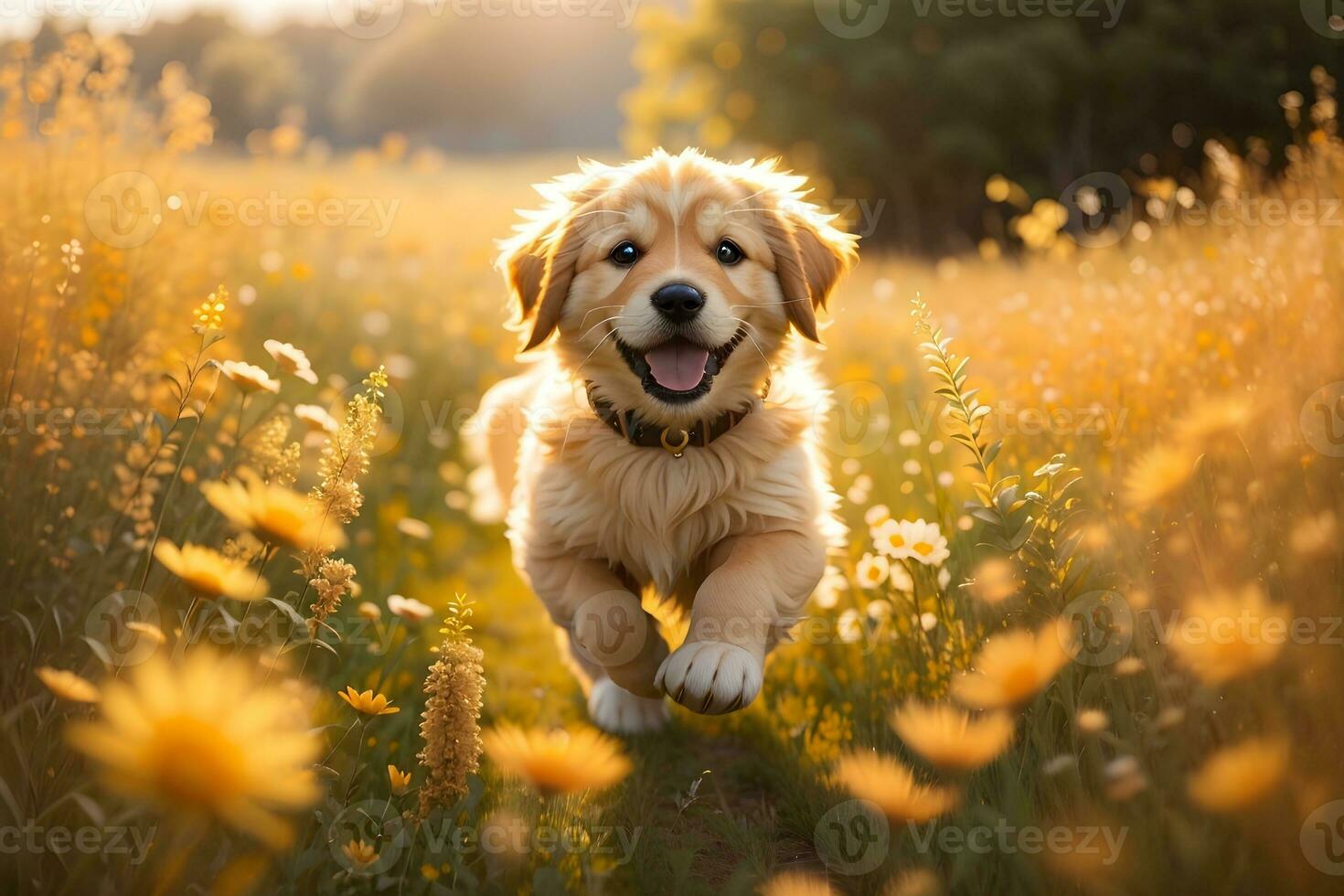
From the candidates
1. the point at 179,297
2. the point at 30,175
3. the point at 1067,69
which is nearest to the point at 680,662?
the point at 179,297

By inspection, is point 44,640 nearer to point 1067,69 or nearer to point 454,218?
point 454,218

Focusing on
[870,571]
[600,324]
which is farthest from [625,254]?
[870,571]

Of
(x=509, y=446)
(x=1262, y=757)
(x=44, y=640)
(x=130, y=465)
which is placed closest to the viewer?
(x=1262, y=757)

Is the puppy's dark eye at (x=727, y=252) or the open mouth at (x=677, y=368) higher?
the puppy's dark eye at (x=727, y=252)

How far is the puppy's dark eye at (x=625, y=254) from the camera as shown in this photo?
8.70 feet

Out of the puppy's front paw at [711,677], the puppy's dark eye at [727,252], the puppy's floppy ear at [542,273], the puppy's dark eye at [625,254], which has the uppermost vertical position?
the puppy's dark eye at [727,252]

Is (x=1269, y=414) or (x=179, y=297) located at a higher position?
(x=1269, y=414)

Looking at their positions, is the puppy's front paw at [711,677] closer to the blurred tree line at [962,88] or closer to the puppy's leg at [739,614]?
the puppy's leg at [739,614]

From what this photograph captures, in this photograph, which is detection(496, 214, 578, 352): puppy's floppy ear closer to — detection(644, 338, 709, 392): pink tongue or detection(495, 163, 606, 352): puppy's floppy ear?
detection(495, 163, 606, 352): puppy's floppy ear

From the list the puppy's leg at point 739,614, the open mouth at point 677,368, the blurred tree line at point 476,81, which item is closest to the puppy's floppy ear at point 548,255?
the open mouth at point 677,368

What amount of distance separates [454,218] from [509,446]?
6013 mm

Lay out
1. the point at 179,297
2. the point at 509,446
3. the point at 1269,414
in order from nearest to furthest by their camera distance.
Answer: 1. the point at 1269,414
2. the point at 179,297
3. the point at 509,446

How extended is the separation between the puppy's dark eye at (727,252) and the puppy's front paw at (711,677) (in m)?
1.13

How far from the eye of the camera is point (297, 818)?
1.69 m
